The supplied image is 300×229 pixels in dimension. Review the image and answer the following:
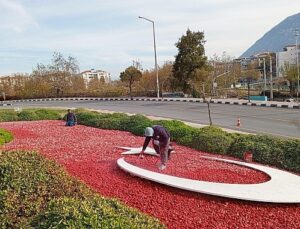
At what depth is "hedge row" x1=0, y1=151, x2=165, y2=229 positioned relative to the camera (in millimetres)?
3903

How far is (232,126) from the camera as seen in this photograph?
67.3ft

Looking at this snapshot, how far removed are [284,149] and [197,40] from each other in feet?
112

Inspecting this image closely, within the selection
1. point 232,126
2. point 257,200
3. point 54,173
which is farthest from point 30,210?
point 232,126

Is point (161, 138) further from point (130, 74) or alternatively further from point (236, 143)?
point (130, 74)

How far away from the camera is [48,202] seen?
209 inches

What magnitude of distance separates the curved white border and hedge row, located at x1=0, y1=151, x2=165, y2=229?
2.57 meters

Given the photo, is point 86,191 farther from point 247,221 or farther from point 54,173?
point 247,221

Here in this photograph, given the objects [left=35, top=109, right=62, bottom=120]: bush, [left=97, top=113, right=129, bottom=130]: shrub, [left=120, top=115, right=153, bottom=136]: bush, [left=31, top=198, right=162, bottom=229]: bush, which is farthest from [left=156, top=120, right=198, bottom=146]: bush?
[left=35, top=109, right=62, bottom=120]: bush

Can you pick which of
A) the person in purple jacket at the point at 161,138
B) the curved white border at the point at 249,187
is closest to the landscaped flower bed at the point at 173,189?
the curved white border at the point at 249,187

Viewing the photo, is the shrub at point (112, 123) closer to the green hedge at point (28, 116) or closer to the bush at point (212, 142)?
the bush at point (212, 142)

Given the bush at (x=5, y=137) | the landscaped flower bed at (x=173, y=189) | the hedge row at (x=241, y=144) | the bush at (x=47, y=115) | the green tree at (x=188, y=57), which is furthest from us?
the green tree at (x=188, y=57)

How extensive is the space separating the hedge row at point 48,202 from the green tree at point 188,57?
36.7 meters

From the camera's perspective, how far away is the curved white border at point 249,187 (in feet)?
23.7

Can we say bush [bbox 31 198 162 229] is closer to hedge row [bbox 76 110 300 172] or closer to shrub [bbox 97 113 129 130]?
hedge row [bbox 76 110 300 172]
